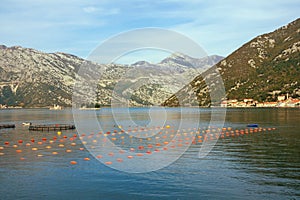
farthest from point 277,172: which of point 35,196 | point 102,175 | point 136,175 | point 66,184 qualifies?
point 35,196

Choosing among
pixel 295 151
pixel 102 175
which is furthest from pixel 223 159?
pixel 102 175

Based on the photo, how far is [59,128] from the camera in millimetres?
105000

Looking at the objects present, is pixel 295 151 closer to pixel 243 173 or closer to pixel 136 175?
pixel 243 173

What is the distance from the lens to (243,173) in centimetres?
4059

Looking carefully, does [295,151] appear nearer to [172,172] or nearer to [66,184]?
[172,172]

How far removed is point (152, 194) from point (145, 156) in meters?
21.4

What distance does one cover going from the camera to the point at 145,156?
54.1m

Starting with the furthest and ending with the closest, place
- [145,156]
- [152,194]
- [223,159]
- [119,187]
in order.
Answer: [145,156] < [223,159] < [119,187] < [152,194]

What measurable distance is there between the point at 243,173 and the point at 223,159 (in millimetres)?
9319

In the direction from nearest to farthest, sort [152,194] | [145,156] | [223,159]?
[152,194] < [223,159] < [145,156]

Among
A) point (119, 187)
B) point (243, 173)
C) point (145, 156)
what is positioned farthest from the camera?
point (145, 156)

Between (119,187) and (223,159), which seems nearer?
(119,187)

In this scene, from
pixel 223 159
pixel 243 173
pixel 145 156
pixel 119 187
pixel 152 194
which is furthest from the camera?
pixel 145 156

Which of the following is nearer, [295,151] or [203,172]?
[203,172]
